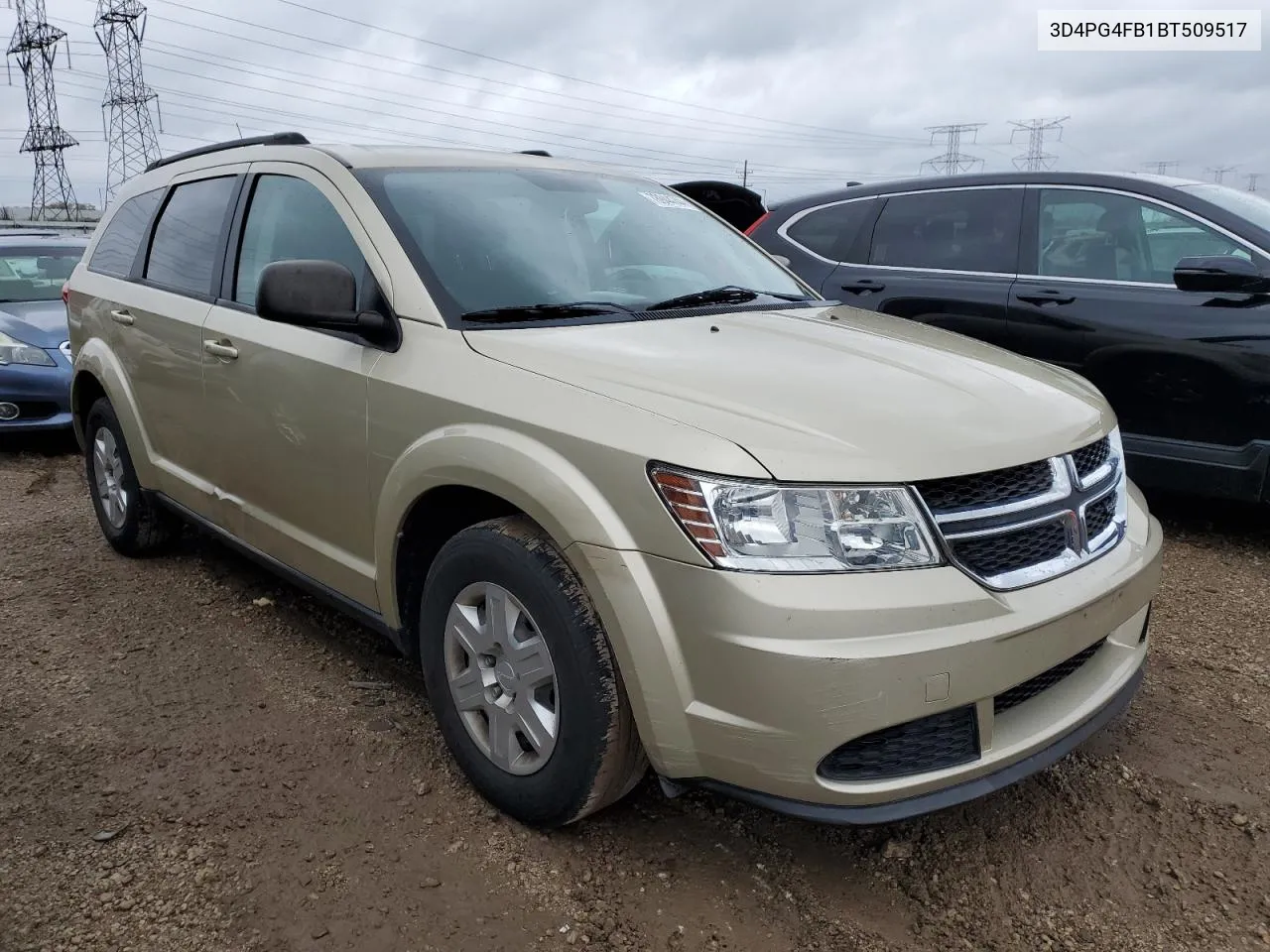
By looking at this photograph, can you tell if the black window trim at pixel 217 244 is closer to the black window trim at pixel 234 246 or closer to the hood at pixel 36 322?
the black window trim at pixel 234 246

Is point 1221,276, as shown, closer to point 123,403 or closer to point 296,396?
point 296,396

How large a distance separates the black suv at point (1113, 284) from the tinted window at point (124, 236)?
264 cm

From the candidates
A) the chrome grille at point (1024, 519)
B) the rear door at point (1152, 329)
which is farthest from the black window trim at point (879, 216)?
the chrome grille at point (1024, 519)

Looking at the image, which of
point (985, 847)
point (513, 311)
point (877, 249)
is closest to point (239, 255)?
point (513, 311)

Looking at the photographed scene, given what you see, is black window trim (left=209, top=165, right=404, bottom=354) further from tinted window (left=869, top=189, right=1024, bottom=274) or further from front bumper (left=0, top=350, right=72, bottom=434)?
front bumper (left=0, top=350, right=72, bottom=434)

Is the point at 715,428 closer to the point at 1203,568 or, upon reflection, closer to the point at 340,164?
the point at 340,164

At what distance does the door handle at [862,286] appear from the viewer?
17.8 ft

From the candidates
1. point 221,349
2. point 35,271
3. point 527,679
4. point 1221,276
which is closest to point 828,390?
point 527,679

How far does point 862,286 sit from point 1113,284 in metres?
1.29

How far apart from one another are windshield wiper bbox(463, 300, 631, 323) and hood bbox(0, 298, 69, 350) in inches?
240

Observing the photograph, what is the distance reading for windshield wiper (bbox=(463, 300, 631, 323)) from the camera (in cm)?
263

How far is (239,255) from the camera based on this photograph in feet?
11.4

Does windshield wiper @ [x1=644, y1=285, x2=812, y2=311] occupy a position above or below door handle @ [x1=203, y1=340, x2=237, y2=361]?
above

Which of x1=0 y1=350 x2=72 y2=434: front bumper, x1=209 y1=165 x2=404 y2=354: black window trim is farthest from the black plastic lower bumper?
x1=0 y1=350 x2=72 y2=434: front bumper
